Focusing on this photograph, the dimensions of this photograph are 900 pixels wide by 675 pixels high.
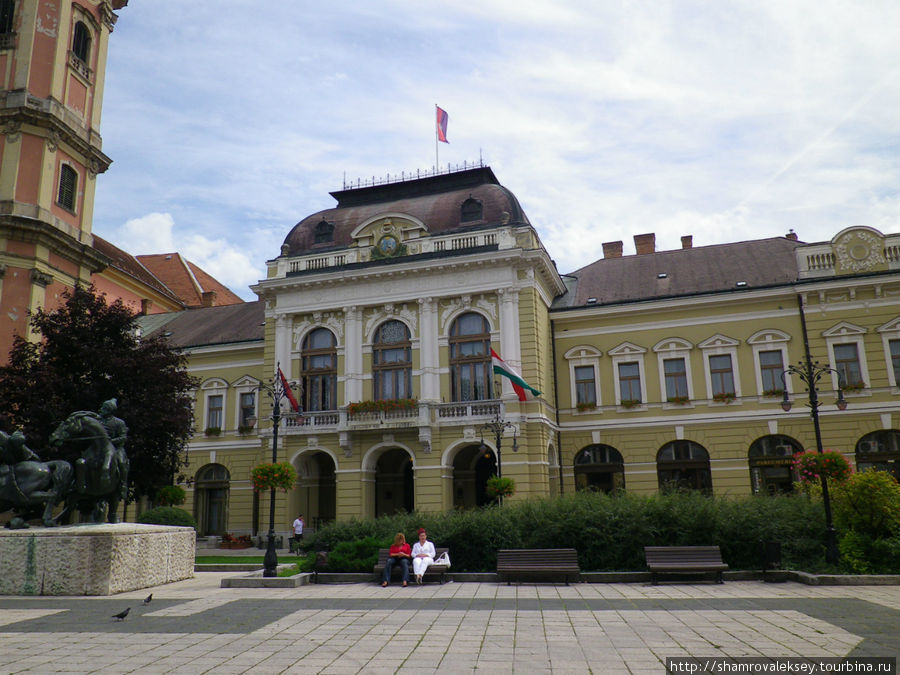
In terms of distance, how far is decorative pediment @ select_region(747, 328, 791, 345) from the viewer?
1244 inches

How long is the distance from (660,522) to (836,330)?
62.4 ft

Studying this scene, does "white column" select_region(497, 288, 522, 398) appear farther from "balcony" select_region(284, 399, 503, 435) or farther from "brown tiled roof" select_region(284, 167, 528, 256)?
"brown tiled roof" select_region(284, 167, 528, 256)

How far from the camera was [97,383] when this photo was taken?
25.8 meters

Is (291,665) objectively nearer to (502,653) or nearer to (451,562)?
(502,653)

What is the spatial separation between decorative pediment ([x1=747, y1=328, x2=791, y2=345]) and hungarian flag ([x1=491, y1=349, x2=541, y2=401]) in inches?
422

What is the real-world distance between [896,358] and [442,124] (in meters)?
24.9

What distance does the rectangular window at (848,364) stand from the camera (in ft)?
99.7

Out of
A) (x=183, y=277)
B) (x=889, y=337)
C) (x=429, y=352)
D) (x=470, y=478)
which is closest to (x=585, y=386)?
(x=470, y=478)

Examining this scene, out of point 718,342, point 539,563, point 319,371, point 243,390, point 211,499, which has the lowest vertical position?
point 539,563

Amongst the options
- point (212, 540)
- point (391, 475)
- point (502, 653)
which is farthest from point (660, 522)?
point (212, 540)

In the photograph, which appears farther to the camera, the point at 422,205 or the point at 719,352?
the point at 422,205

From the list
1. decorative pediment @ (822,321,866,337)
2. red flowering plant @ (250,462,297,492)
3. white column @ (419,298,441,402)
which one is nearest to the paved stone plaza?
red flowering plant @ (250,462,297,492)

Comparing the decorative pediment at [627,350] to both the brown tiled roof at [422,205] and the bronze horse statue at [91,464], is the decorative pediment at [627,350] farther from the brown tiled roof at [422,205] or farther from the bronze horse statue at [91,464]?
the bronze horse statue at [91,464]

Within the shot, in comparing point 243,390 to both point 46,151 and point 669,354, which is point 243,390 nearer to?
point 46,151
